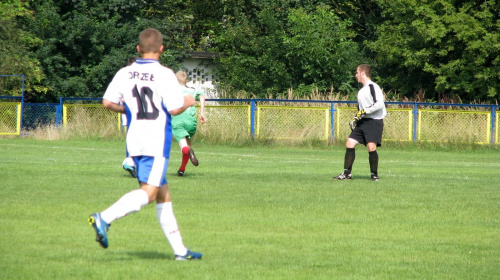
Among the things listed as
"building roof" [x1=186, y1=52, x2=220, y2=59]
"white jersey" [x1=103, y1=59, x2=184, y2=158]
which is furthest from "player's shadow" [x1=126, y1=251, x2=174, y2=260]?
"building roof" [x1=186, y1=52, x2=220, y2=59]

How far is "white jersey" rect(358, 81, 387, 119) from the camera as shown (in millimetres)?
12734

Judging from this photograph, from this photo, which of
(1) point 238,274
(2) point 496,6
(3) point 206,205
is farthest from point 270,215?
(2) point 496,6

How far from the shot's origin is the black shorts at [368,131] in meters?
13.1

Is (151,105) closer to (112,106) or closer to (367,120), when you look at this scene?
(112,106)

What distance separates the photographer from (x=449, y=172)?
15.6 m

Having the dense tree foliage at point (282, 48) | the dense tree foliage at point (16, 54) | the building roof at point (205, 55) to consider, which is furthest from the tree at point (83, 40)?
the building roof at point (205, 55)

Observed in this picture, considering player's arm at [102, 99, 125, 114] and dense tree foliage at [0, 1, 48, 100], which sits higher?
dense tree foliage at [0, 1, 48, 100]

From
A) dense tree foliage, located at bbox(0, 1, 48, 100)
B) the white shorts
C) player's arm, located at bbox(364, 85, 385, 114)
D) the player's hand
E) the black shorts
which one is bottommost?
the white shorts

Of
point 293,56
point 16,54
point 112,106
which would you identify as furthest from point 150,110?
point 293,56

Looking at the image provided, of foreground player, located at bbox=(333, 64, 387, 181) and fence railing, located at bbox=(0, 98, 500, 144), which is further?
fence railing, located at bbox=(0, 98, 500, 144)

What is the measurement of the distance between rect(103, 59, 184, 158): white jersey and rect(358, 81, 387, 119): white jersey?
7.25m

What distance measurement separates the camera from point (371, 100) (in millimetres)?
12828

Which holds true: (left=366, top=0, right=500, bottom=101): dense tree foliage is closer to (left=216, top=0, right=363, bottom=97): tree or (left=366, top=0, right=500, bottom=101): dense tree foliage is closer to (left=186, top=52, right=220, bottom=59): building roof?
(left=216, top=0, right=363, bottom=97): tree

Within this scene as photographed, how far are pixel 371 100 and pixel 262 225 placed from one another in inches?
210
